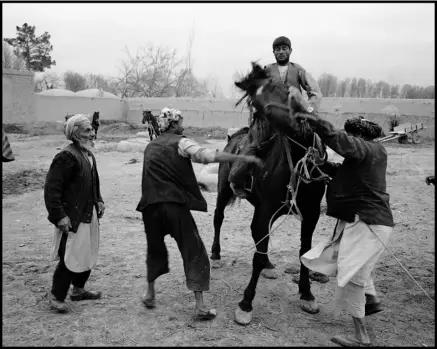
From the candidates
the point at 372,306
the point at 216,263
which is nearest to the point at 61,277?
the point at 216,263

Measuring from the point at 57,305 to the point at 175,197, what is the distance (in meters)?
1.43

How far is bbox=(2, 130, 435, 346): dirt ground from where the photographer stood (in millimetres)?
3236

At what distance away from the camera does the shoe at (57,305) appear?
138 inches

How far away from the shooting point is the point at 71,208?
11.5 feet

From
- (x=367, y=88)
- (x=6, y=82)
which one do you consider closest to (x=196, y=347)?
(x=6, y=82)

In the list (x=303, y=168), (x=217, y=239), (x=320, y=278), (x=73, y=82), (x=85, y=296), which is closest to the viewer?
(x=303, y=168)

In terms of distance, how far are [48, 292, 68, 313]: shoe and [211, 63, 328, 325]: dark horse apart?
1.52 metres

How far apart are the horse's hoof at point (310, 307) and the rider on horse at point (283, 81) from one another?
1.19 metres

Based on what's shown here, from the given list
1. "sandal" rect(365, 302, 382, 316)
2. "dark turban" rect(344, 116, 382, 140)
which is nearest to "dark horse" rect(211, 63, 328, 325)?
"dark turban" rect(344, 116, 382, 140)

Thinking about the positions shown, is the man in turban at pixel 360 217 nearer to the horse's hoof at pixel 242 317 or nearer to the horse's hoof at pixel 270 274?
the horse's hoof at pixel 242 317

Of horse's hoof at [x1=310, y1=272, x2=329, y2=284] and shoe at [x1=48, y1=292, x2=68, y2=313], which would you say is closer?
shoe at [x1=48, y1=292, x2=68, y2=313]

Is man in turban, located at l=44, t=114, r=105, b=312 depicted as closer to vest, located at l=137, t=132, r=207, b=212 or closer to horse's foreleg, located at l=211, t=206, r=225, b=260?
vest, located at l=137, t=132, r=207, b=212

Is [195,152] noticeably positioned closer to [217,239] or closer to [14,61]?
[217,239]

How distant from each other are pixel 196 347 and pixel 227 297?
3.38 ft
